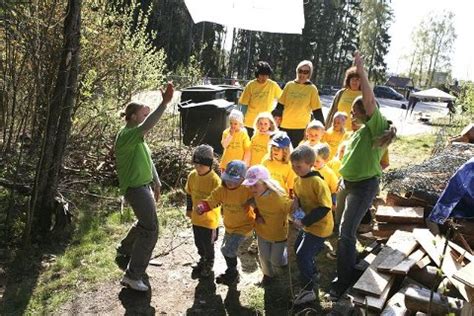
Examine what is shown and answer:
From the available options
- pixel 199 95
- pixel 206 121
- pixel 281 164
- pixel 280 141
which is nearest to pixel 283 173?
pixel 281 164

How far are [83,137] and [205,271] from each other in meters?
4.34

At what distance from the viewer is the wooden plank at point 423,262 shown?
4.04 meters

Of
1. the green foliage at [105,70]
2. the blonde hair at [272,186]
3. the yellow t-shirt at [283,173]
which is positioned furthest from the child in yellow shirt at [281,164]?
the green foliage at [105,70]

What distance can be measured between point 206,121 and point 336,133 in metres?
3.69

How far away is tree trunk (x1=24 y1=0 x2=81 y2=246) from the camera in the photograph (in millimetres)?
5066

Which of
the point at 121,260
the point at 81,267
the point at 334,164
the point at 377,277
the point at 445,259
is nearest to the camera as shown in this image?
the point at 377,277

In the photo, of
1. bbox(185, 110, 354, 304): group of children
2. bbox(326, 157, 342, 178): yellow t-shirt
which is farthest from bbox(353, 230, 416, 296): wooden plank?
bbox(326, 157, 342, 178): yellow t-shirt

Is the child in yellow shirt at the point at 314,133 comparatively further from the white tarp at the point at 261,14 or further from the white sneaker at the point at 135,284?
the white tarp at the point at 261,14

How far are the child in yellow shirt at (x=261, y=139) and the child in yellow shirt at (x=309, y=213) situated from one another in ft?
5.73

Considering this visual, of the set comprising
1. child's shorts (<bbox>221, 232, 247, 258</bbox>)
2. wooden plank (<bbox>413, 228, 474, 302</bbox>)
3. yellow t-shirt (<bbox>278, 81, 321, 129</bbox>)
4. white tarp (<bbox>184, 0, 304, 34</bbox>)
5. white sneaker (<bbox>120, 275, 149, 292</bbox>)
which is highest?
white tarp (<bbox>184, 0, 304, 34</bbox>)

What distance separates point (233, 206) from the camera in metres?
4.54

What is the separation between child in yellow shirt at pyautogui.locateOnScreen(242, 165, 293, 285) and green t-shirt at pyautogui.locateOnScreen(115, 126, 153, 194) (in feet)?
3.19

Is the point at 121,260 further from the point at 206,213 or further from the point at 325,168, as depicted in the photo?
the point at 325,168

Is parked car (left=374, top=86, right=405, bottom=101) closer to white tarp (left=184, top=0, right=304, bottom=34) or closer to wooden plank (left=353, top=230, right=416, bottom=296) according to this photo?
white tarp (left=184, top=0, right=304, bottom=34)
